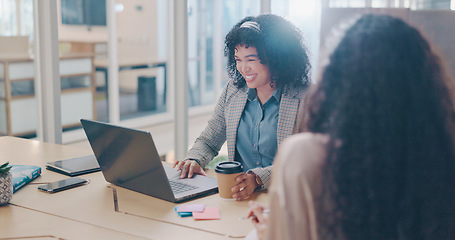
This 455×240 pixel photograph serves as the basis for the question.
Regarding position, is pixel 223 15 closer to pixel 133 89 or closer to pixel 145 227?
pixel 133 89

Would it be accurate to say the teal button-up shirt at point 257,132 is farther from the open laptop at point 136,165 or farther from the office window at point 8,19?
the office window at point 8,19

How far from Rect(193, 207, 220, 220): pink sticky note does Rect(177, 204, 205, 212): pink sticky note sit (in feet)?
0.05

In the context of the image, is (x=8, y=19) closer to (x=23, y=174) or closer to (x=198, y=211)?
(x=23, y=174)

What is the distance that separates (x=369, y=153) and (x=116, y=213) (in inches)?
37.2

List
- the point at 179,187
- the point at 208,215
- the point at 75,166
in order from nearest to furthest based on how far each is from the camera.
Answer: the point at 208,215 → the point at 179,187 → the point at 75,166

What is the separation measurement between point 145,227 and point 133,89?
3.84m

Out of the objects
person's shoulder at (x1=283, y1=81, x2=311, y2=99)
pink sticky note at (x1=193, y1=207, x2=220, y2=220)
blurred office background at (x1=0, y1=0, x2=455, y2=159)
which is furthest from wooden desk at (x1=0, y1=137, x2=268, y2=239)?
blurred office background at (x1=0, y1=0, x2=455, y2=159)

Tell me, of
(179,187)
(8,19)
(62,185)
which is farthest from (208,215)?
(8,19)

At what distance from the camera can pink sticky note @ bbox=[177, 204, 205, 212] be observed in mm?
1516

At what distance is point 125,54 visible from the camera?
16.0 ft

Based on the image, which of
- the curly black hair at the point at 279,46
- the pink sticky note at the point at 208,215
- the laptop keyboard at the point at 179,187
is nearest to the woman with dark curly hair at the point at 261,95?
the curly black hair at the point at 279,46

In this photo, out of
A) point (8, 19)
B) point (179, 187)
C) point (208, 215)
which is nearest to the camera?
point (208, 215)

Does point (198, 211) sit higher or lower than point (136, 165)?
lower

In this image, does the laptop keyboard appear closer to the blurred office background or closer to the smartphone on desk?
the smartphone on desk
